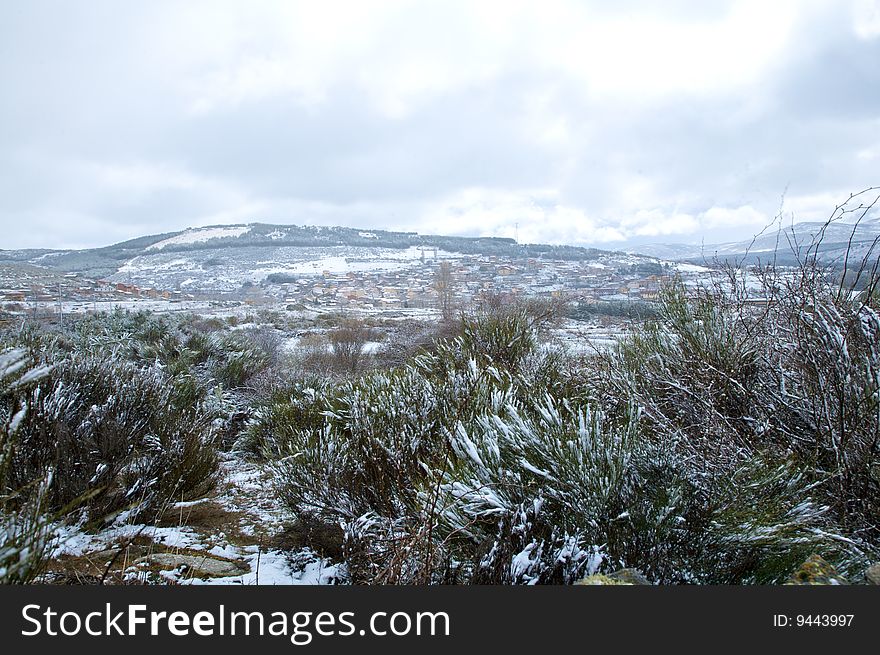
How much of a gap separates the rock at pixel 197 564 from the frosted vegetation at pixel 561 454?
0.49 m

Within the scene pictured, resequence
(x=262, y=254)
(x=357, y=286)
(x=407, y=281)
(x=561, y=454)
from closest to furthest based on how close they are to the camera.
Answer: (x=561, y=454)
(x=407, y=281)
(x=357, y=286)
(x=262, y=254)

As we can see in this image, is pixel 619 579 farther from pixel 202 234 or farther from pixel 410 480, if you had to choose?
pixel 202 234

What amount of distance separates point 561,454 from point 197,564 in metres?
2.14

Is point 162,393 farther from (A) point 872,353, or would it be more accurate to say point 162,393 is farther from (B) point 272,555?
(A) point 872,353

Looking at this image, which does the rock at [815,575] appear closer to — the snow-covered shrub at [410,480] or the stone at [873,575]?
the stone at [873,575]

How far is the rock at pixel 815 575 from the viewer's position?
1648mm

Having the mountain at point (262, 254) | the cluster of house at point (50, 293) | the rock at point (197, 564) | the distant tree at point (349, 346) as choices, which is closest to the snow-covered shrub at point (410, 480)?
the rock at point (197, 564)

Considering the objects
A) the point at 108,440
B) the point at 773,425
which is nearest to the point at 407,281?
the point at 108,440

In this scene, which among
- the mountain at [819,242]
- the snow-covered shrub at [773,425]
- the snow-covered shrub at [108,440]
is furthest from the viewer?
the snow-covered shrub at [108,440]

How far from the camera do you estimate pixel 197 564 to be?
8.96ft

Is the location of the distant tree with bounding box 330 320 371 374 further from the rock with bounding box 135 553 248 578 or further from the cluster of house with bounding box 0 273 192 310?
the cluster of house with bounding box 0 273 192 310

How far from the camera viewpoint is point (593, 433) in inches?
94.2

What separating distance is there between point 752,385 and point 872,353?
91 centimetres

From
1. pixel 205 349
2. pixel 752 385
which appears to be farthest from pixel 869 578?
pixel 205 349
